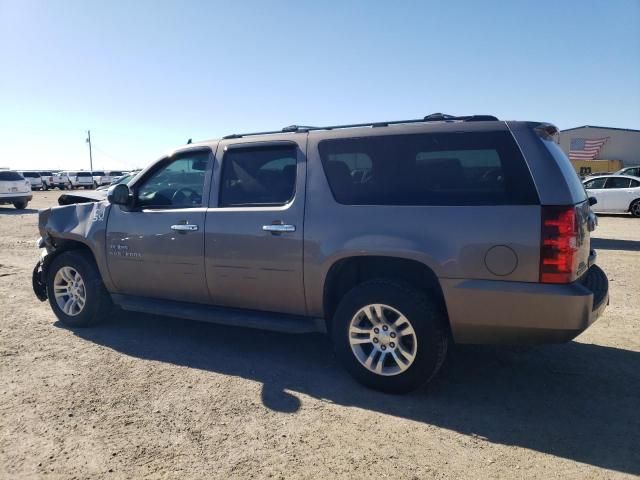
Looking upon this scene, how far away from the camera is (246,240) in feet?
13.6

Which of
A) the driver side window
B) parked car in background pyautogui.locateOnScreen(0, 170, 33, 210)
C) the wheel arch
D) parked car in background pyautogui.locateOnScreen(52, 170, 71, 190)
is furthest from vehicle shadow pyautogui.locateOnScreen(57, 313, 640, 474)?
parked car in background pyautogui.locateOnScreen(52, 170, 71, 190)

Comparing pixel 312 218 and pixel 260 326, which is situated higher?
pixel 312 218

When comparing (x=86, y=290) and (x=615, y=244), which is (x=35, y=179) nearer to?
A: (x=86, y=290)

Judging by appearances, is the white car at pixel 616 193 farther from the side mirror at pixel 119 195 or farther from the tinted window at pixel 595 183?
the side mirror at pixel 119 195

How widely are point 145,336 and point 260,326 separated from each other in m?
1.62

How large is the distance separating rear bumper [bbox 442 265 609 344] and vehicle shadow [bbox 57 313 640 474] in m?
0.50

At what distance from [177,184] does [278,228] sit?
53.6 inches

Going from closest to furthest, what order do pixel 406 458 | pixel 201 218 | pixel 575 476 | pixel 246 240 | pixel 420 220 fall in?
pixel 575 476
pixel 406 458
pixel 420 220
pixel 246 240
pixel 201 218

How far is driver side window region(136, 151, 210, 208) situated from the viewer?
4613 millimetres

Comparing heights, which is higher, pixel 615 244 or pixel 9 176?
pixel 9 176

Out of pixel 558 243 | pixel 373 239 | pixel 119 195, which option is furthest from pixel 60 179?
pixel 558 243

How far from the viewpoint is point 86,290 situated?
5145 mm

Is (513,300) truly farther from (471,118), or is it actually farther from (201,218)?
(201,218)

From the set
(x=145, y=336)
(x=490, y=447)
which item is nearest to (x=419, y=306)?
(x=490, y=447)
